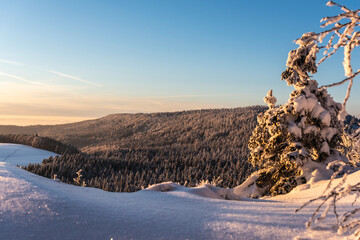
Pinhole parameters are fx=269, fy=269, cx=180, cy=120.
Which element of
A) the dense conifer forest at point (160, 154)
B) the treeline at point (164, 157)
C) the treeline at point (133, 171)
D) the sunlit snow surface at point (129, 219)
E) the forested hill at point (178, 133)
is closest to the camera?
the sunlit snow surface at point (129, 219)

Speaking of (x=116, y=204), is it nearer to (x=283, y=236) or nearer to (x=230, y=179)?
(x=283, y=236)

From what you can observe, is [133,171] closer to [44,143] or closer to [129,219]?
[44,143]

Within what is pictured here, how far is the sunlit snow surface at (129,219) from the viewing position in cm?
293

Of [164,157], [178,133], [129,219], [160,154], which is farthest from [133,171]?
[178,133]

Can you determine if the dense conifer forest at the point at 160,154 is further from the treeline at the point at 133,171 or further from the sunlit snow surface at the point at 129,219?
the sunlit snow surface at the point at 129,219

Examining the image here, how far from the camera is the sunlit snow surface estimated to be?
2930 millimetres

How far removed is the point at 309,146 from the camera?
980 cm

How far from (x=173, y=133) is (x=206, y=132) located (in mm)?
8991

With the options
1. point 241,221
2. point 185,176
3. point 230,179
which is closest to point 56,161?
point 185,176

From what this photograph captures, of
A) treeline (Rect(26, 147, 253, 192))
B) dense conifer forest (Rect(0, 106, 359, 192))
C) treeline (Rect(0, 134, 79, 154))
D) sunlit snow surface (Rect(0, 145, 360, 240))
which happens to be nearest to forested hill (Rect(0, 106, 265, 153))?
dense conifer forest (Rect(0, 106, 359, 192))

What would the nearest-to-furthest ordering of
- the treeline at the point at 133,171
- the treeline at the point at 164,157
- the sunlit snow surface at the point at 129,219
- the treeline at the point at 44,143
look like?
the sunlit snow surface at the point at 129,219
the treeline at the point at 133,171
the treeline at the point at 164,157
the treeline at the point at 44,143

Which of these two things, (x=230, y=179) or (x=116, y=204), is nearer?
(x=116, y=204)

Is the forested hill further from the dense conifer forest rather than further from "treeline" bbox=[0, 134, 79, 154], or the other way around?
"treeline" bbox=[0, 134, 79, 154]

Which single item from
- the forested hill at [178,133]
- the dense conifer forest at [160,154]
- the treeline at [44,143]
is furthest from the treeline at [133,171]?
the forested hill at [178,133]
